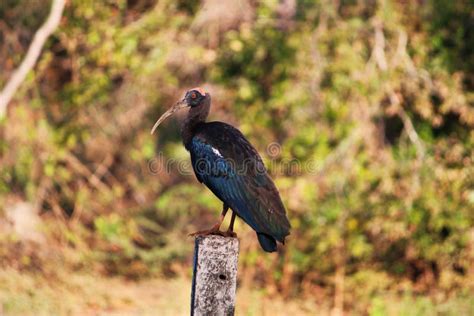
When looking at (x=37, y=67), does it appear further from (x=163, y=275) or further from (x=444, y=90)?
(x=444, y=90)

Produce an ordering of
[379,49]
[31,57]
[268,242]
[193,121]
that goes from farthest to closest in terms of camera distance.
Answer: [31,57] → [379,49] → [193,121] → [268,242]

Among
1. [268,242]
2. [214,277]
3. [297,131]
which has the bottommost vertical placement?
[214,277]

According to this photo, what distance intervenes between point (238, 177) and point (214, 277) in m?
1.45

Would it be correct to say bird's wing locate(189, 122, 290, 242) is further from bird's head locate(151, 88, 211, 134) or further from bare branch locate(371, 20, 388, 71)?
bare branch locate(371, 20, 388, 71)

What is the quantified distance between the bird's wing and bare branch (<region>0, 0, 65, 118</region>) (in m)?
4.28

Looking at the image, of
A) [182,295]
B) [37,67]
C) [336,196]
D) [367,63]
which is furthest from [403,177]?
[37,67]

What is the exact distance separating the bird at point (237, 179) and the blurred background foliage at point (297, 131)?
3694 millimetres

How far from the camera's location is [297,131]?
30.3ft

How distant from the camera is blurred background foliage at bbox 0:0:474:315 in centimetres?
911

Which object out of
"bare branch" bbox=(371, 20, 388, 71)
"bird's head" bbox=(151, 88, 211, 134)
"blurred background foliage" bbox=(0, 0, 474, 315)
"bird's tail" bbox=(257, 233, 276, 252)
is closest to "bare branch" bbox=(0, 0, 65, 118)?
"blurred background foliage" bbox=(0, 0, 474, 315)

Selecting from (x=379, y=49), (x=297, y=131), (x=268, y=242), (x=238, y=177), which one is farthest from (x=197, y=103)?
(x=379, y=49)

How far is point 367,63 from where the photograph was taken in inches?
368

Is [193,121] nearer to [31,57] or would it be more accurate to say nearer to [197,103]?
[197,103]

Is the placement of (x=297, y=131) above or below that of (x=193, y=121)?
above
